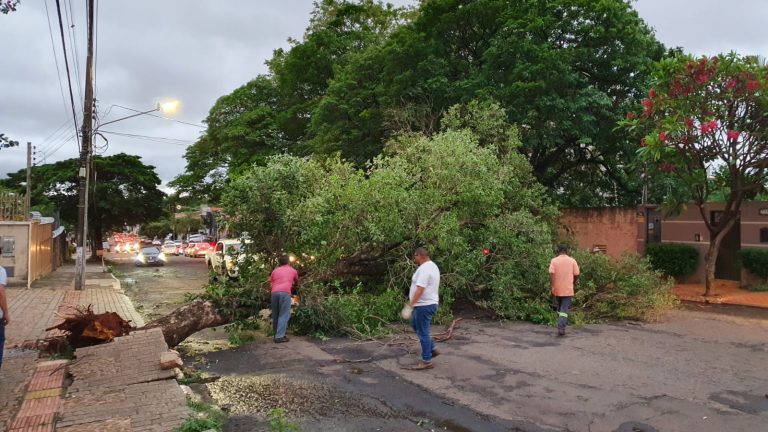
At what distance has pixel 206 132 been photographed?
33688 mm

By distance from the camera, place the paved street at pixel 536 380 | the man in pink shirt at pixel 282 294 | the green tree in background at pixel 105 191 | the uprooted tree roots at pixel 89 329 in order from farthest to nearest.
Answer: the green tree in background at pixel 105 191 → the man in pink shirt at pixel 282 294 → the uprooted tree roots at pixel 89 329 → the paved street at pixel 536 380

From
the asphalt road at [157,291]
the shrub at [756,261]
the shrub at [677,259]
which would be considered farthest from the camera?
the shrub at [677,259]

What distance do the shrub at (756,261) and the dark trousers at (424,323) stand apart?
42.8 feet

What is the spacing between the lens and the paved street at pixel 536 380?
5285 millimetres

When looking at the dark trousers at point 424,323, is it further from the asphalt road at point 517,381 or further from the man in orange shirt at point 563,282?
the man in orange shirt at point 563,282

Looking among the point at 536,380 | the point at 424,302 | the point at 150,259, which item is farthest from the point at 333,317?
the point at 150,259

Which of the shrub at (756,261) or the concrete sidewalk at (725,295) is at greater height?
the shrub at (756,261)

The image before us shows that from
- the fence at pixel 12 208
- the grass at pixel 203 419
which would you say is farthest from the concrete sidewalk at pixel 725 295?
the fence at pixel 12 208

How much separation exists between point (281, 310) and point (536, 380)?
4.17m

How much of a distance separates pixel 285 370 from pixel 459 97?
42.5 feet

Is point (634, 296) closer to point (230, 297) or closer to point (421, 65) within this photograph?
point (230, 297)

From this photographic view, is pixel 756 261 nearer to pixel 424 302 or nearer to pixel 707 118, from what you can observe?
pixel 707 118

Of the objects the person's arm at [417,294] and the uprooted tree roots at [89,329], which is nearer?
the person's arm at [417,294]

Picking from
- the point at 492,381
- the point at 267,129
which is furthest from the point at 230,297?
the point at 267,129
